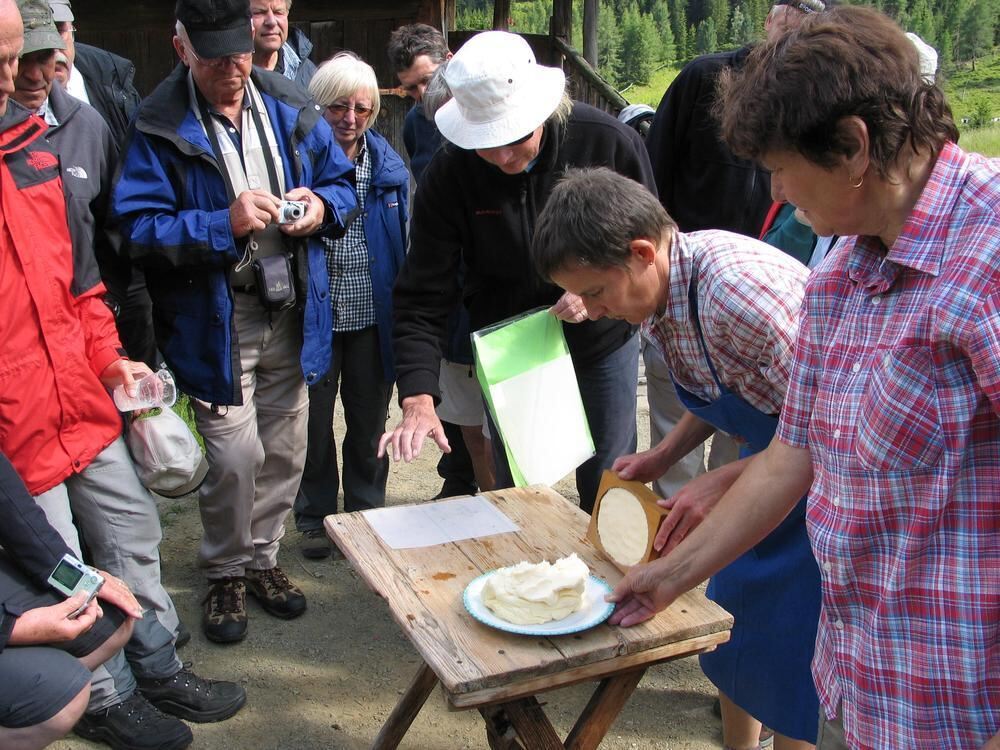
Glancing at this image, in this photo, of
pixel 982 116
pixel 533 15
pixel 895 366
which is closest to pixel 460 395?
pixel 895 366

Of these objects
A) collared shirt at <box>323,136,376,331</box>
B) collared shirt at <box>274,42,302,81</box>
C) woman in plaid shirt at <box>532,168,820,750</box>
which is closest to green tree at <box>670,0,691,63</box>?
collared shirt at <box>274,42,302,81</box>

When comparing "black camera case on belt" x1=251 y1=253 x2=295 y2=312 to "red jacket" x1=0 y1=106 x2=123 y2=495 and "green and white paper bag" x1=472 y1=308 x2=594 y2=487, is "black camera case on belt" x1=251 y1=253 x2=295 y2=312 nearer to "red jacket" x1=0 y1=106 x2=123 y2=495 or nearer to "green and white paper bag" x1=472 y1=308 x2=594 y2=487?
"red jacket" x1=0 y1=106 x2=123 y2=495

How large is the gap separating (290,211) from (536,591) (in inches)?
67.6

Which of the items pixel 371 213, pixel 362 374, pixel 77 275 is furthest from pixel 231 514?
pixel 371 213

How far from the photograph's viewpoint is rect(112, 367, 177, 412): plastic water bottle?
275cm

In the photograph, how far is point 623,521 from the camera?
2.09m

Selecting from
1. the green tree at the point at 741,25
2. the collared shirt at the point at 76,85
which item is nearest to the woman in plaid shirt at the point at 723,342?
the collared shirt at the point at 76,85

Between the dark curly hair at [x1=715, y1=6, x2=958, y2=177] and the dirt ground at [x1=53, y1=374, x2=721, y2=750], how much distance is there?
2.08 metres

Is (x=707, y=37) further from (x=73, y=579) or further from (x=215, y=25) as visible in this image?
(x=73, y=579)

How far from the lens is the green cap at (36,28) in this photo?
2.81 metres

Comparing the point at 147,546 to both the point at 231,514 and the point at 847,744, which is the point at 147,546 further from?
the point at 847,744

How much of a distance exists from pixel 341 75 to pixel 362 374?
3.78 ft

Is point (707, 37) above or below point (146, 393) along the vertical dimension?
below

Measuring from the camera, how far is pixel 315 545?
3965 mm
